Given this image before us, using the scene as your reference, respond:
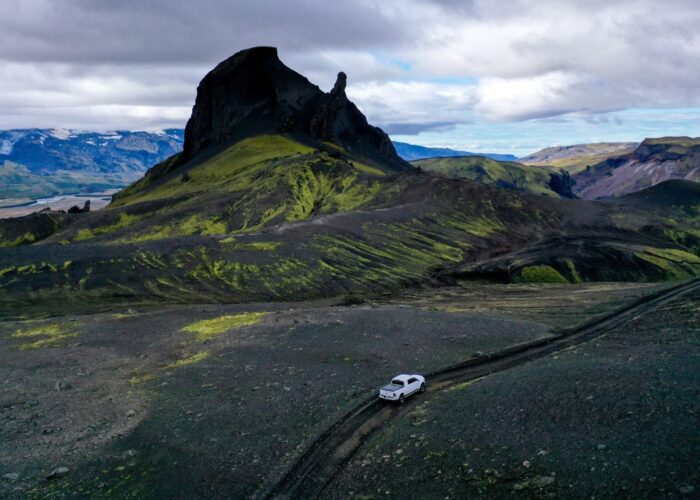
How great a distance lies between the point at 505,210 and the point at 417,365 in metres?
159

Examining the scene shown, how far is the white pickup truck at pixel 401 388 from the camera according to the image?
37.3 meters

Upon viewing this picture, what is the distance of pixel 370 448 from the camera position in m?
31.6

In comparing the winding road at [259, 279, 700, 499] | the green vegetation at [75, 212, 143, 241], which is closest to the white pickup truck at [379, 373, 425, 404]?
the winding road at [259, 279, 700, 499]

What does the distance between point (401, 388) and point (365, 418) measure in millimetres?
3510

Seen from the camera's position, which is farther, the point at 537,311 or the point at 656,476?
the point at 537,311

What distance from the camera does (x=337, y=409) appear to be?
37062 mm

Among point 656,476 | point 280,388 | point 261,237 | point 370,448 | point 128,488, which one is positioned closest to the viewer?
point 656,476

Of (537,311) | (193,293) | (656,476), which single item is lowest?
(193,293)

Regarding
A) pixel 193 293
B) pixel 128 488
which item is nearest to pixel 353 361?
pixel 128 488

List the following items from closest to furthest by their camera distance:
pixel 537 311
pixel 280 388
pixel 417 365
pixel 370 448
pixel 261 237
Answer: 1. pixel 370 448
2. pixel 280 388
3. pixel 417 365
4. pixel 537 311
5. pixel 261 237

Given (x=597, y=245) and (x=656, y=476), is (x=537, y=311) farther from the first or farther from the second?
(x=597, y=245)

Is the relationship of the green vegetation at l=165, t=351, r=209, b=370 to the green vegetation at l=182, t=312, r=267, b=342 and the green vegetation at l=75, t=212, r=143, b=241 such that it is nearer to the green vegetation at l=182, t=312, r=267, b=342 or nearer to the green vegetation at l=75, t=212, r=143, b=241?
the green vegetation at l=182, t=312, r=267, b=342

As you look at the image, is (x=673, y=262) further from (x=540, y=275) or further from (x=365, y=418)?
(x=365, y=418)

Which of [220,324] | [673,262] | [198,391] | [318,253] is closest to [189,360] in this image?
[198,391]
